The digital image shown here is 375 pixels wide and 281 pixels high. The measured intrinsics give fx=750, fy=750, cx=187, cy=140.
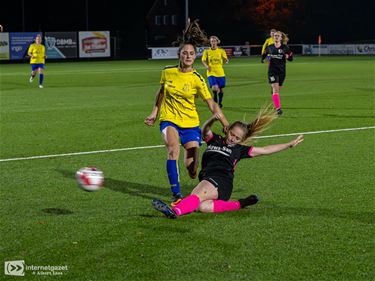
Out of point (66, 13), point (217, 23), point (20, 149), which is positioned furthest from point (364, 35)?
point (20, 149)

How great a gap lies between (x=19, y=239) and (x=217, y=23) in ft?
264

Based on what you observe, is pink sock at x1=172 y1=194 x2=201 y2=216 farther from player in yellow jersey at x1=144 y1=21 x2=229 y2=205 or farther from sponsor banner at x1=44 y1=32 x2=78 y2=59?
sponsor banner at x1=44 y1=32 x2=78 y2=59

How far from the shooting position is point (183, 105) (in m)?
9.62

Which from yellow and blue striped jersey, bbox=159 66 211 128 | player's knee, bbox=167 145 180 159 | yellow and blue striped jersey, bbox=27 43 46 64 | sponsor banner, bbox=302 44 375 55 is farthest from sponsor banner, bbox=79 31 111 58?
player's knee, bbox=167 145 180 159

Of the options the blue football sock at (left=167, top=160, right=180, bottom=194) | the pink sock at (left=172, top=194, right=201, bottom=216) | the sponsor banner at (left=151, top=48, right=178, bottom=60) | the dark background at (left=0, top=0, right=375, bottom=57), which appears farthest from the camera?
the dark background at (left=0, top=0, right=375, bottom=57)

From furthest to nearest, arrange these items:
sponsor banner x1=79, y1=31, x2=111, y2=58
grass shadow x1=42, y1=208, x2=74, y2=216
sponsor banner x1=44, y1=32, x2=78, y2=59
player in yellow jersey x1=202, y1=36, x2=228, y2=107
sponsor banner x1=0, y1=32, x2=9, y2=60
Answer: sponsor banner x1=79, y1=31, x2=111, y2=58 → sponsor banner x1=44, y1=32, x2=78, y2=59 → sponsor banner x1=0, y1=32, x2=9, y2=60 → player in yellow jersey x1=202, y1=36, x2=228, y2=107 → grass shadow x1=42, y1=208, x2=74, y2=216

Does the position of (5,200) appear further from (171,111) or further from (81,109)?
(81,109)

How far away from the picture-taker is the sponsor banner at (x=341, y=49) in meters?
71.4

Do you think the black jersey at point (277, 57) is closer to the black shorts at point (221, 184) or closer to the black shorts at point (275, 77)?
the black shorts at point (275, 77)

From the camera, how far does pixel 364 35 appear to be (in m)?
94.3

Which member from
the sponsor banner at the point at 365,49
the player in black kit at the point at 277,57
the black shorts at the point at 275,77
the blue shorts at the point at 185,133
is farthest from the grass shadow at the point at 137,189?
the sponsor banner at the point at 365,49

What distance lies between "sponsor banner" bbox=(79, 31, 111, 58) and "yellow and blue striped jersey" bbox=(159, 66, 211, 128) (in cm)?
5024

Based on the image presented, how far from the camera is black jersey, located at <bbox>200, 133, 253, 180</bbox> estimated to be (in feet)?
28.9

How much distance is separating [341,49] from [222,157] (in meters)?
66.1
